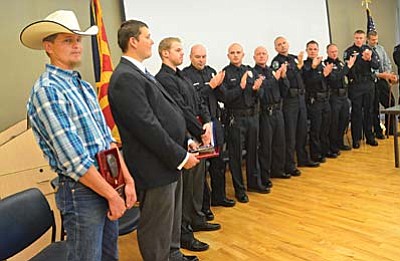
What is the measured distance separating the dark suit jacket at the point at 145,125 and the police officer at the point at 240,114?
176cm

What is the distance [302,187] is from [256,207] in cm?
71

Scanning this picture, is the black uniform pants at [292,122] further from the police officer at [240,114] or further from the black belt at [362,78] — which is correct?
the black belt at [362,78]

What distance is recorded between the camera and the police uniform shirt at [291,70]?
473cm

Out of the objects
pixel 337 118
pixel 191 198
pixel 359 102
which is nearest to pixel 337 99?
pixel 337 118

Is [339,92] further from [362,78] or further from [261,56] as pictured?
[261,56]

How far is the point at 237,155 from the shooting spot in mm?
4004

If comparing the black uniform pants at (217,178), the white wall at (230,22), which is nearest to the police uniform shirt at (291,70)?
the white wall at (230,22)

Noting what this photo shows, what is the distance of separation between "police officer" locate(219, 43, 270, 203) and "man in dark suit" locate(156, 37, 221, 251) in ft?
2.51

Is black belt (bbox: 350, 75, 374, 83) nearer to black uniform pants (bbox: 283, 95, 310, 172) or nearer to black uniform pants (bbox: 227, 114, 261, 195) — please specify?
black uniform pants (bbox: 283, 95, 310, 172)

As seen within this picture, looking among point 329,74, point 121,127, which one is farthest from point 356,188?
point 121,127

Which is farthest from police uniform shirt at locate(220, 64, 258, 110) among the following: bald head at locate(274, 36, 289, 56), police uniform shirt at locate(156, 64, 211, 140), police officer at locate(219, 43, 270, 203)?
police uniform shirt at locate(156, 64, 211, 140)

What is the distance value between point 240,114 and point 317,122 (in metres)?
1.51

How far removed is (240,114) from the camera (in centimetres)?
404

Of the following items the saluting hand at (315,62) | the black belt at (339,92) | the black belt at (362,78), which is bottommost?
the black belt at (339,92)
